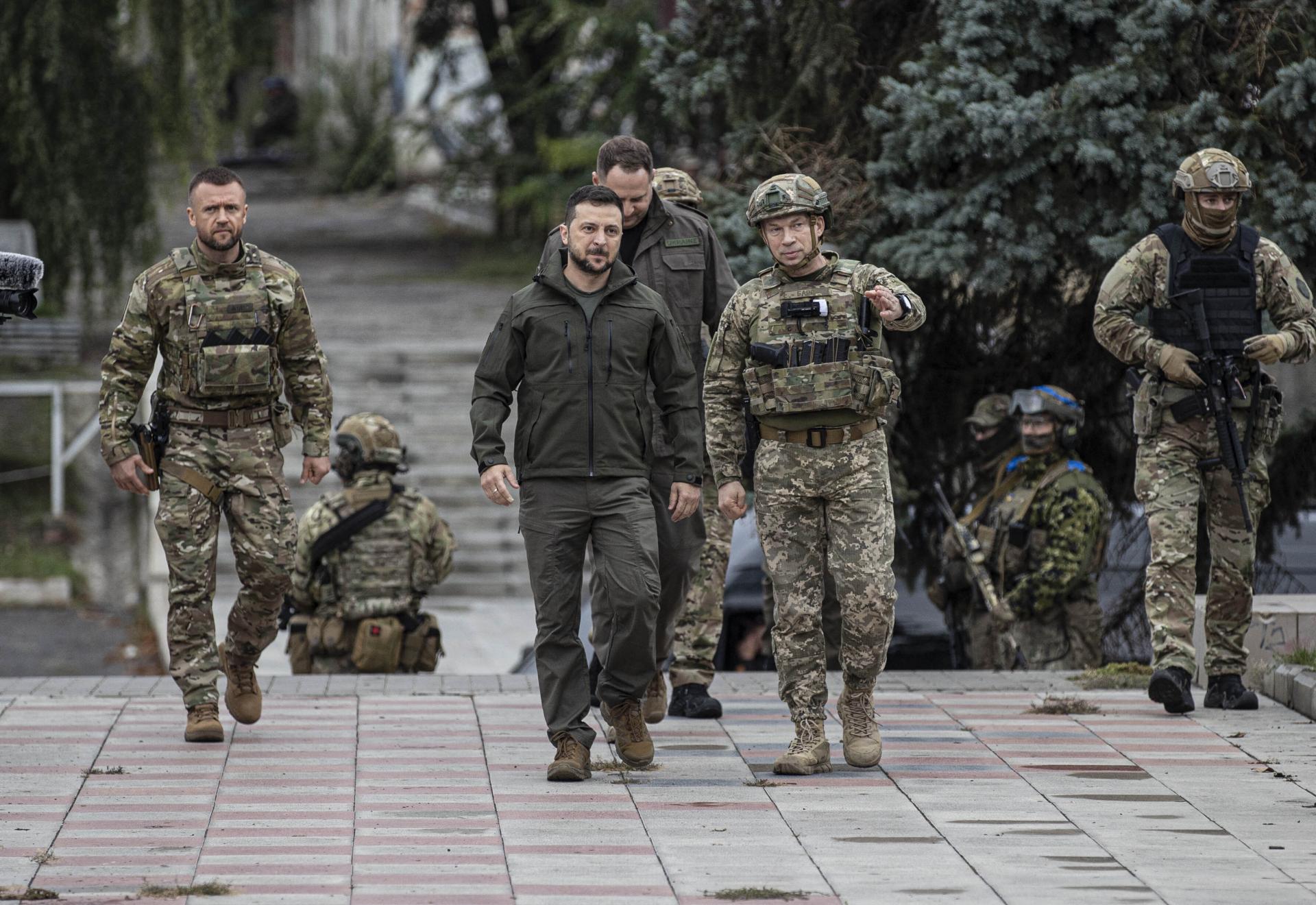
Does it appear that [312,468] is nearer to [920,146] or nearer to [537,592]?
[537,592]

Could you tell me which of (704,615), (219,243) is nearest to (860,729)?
(704,615)

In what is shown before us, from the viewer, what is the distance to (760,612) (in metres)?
10.2

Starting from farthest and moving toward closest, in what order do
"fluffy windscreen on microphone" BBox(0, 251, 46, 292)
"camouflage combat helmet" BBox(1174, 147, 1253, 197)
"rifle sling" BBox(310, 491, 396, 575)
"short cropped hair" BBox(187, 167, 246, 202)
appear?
"rifle sling" BBox(310, 491, 396, 575) → "camouflage combat helmet" BBox(1174, 147, 1253, 197) → "short cropped hair" BBox(187, 167, 246, 202) → "fluffy windscreen on microphone" BBox(0, 251, 46, 292)

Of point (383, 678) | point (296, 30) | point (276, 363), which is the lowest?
point (383, 678)

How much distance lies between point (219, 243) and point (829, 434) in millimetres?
2242

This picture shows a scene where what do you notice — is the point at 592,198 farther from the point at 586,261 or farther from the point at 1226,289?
the point at 1226,289

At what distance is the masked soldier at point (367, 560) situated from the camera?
30.7ft

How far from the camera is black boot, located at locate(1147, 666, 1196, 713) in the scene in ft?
25.6

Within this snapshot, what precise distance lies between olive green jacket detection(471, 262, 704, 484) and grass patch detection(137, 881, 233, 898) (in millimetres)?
1809

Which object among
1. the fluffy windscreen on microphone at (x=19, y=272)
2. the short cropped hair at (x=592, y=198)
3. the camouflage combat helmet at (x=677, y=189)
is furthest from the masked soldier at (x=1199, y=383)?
the fluffy windscreen on microphone at (x=19, y=272)

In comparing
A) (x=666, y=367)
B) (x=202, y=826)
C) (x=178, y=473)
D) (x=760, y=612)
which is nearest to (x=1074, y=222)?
(x=760, y=612)

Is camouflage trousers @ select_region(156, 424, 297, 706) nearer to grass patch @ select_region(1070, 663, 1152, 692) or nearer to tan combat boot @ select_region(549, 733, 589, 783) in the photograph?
tan combat boot @ select_region(549, 733, 589, 783)

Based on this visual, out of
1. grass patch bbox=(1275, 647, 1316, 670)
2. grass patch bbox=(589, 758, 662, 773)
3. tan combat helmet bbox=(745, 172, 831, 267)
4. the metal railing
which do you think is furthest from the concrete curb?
the metal railing

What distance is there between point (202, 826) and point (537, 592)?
1.32 metres
